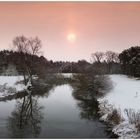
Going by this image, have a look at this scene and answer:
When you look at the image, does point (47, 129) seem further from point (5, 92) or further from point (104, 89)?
point (5, 92)

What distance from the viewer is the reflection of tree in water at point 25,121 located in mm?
14633

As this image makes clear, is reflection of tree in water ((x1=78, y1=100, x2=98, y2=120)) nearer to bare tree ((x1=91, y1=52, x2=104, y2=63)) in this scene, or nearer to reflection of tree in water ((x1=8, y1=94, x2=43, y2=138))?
reflection of tree in water ((x1=8, y1=94, x2=43, y2=138))

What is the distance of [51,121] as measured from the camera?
1748cm

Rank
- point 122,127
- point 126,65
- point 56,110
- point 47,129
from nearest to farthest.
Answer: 1. point 122,127
2. point 47,129
3. point 56,110
4. point 126,65

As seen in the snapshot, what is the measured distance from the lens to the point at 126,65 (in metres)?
43.3

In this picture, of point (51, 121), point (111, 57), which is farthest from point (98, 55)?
point (51, 121)

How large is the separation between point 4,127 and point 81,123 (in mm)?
4664

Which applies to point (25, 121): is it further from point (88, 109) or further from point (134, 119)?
point (134, 119)

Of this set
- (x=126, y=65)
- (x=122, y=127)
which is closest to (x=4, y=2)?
(x=122, y=127)

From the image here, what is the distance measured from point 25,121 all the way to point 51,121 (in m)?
1.66

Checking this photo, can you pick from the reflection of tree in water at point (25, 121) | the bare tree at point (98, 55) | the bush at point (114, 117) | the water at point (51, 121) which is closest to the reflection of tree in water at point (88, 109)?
the water at point (51, 121)

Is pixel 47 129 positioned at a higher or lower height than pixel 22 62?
lower

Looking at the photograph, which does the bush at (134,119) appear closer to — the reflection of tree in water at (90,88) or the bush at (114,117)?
the bush at (114,117)

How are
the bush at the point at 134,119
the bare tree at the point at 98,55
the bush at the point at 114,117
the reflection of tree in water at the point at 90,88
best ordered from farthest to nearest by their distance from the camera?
the bare tree at the point at 98,55 → the reflection of tree in water at the point at 90,88 → the bush at the point at 114,117 → the bush at the point at 134,119
